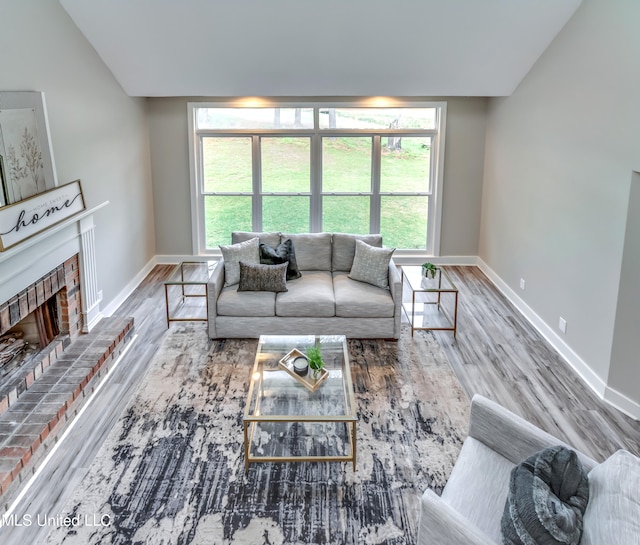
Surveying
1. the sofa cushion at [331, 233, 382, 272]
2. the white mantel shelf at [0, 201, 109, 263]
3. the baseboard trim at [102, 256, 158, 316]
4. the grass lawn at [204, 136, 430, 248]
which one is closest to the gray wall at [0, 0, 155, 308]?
the baseboard trim at [102, 256, 158, 316]

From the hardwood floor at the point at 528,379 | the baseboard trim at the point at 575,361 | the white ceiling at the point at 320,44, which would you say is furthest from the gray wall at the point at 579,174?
the white ceiling at the point at 320,44

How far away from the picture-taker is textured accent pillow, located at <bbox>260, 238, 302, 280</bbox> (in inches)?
229

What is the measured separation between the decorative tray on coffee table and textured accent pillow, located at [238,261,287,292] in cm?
124

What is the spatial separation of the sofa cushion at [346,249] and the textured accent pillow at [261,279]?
0.78m

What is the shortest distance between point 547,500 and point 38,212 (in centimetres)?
386

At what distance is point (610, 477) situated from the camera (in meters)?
2.50

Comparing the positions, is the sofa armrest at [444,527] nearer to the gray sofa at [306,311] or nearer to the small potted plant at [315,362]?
the small potted plant at [315,362]

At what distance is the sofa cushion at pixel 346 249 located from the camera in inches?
240

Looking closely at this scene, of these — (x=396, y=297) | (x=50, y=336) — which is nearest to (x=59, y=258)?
(x=50, y=336)

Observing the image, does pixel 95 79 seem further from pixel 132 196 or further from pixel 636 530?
pixel 636 530

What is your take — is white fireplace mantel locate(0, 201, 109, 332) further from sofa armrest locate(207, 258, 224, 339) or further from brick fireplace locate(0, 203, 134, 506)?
sofa armrest locate(207, 258, 224, 339)

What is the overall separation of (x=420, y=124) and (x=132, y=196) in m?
3.65

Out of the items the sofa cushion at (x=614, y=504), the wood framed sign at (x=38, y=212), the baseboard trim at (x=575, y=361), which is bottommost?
the baseboard trim at (x=575, y=361)

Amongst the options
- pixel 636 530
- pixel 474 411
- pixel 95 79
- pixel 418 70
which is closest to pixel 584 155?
pixel 418 70
